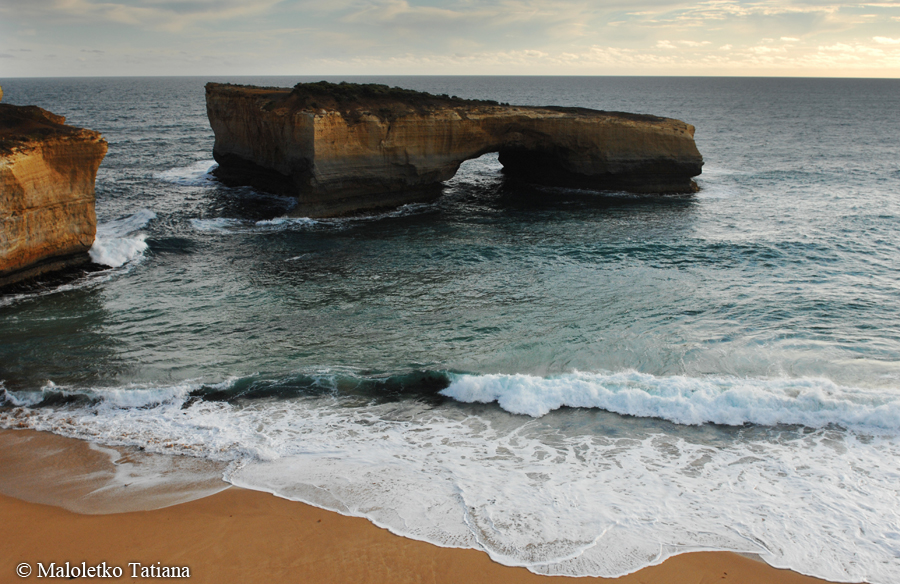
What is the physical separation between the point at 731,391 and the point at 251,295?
435 inches

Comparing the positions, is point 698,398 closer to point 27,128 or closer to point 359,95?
point 27,128

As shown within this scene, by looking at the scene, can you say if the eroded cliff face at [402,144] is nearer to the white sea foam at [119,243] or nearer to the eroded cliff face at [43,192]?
the white sea foam at [119,243]

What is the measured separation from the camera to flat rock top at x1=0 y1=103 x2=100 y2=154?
44.0ft

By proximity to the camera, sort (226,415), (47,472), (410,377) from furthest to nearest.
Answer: (410,377) < (226,415) < (47,472)

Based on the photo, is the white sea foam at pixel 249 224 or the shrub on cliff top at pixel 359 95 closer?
the white sea foam at pixel 249 224

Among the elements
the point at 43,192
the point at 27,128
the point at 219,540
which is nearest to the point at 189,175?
the point at 27,128

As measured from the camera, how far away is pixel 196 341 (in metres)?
11.3

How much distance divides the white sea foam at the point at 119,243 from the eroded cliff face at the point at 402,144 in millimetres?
5897

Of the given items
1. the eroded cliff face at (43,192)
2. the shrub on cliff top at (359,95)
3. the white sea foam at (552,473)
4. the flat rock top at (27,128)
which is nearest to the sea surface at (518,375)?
the white sea foam at (552,473)

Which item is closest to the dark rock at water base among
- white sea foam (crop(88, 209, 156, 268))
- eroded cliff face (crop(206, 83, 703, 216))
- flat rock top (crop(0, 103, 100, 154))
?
white sea foam (crop(88, 209, 156, 268))

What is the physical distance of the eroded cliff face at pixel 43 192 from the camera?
13188 mm

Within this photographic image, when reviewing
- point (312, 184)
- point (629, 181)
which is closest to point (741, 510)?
point (312, 184)

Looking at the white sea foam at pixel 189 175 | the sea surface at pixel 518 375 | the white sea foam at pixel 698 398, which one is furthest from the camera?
the white sea foam at pixel 189 175

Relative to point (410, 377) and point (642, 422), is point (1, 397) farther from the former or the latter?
point (642, 422)
